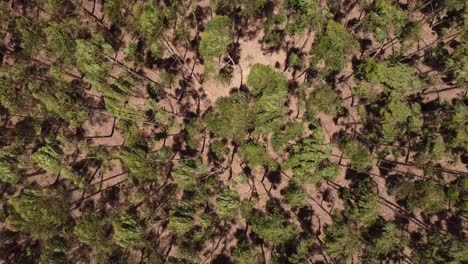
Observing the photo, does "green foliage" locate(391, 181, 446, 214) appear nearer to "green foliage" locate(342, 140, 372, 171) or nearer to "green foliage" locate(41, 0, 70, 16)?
"green foliage" locate(342, 140, 372, 171)

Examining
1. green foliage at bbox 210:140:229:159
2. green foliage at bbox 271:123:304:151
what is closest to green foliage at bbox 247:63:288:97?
green foliage at bbox 271:123:304:151

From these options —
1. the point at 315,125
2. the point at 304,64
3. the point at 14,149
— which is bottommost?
the point at 14,149

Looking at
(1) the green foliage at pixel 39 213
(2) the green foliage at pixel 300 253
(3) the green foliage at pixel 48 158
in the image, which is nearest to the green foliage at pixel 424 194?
(2) the green foliage at pixel 300 253

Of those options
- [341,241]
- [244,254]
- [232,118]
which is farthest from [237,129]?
[341,241]

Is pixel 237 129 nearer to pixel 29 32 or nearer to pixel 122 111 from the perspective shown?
pixel 122 111

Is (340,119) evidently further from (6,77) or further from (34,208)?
(6,77)

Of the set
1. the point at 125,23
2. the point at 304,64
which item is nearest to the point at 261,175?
the point at 304,64
